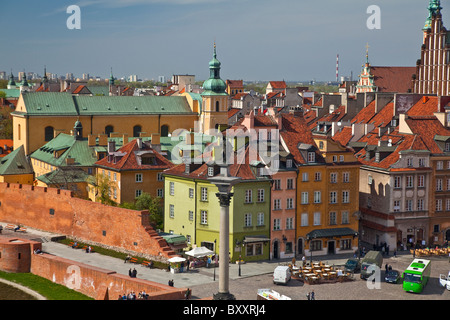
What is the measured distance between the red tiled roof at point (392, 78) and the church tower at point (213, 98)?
3407 cm

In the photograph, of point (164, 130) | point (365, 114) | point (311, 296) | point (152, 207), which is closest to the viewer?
point (311, 296)

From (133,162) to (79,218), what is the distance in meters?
7.01

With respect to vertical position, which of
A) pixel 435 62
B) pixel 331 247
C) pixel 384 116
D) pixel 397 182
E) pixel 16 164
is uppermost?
pixel 435 62

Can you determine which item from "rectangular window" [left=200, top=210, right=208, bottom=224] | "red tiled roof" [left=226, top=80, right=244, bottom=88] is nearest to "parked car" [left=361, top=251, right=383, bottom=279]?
"rectangular window" [left=200, top=210, right=208, bottom=224]

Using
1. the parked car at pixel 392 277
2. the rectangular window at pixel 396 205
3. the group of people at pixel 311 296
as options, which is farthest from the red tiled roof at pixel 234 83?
the group of people at pixel 311 296

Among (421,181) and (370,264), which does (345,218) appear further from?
(370,264)

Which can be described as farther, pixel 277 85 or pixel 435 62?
pixel 277 85

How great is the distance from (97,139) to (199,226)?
23.2 metres

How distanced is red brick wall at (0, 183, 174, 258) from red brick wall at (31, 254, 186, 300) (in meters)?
6.13

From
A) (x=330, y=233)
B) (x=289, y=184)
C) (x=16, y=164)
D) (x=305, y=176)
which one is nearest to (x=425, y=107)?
(x=305, y=176)

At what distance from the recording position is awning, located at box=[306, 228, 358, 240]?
57625 millimetres

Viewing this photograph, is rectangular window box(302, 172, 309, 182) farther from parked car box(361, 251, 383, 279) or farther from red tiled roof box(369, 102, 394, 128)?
red tiled roof box(369, 102, 394, 128)

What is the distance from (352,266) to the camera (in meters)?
52.7
